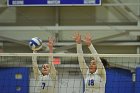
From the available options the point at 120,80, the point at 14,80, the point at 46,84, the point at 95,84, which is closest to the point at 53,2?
the point at 14,80

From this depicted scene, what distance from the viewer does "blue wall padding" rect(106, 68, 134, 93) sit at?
926 cm

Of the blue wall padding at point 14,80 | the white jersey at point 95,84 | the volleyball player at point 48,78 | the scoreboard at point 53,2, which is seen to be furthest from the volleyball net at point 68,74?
Answer: the white jersey at point 95,84

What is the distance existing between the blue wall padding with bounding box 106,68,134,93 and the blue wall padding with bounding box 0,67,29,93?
2082 mm

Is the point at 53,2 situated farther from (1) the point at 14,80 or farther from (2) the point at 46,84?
(2) the point at 46,84

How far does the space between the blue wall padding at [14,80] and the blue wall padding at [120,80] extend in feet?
6.83

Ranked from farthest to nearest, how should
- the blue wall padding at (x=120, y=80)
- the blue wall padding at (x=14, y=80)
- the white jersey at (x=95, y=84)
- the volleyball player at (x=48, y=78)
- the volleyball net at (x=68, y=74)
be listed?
the blue wall padding at (x=14, y=80)
the volleyball net at (x=68, y=74)
the blue wall padding at (x=120, y=80)
the volleyball player at (x=48, y=78)
the white jersey at (x=95, y=84)

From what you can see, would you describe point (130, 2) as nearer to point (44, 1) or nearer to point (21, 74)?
point (44, 1)

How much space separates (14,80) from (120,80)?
2.72 m

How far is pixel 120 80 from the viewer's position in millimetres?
9500

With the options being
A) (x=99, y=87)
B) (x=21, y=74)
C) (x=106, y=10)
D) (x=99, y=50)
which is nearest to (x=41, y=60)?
(x=21, y=74)

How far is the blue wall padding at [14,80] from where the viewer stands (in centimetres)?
950

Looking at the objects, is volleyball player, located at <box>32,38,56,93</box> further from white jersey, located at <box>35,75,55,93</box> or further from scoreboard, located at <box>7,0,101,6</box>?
scoreboard, located at <box>7,0,101,6</box>

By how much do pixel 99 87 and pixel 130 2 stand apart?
14.6 ft

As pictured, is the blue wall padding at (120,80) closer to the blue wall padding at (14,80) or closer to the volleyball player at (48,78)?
the blue wall padding at (14,80)
